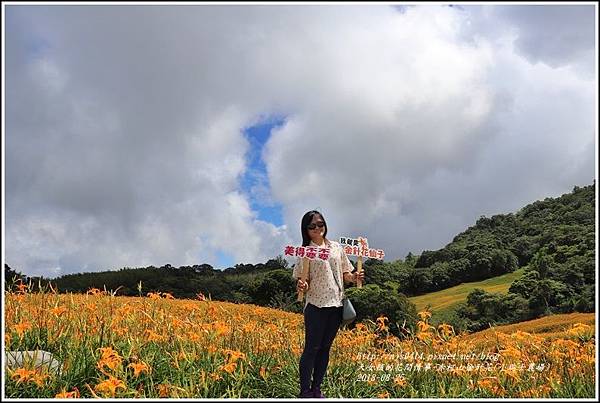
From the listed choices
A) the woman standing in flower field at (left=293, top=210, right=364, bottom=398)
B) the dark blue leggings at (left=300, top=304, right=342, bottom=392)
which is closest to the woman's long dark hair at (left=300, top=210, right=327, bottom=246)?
the woman standing in flower field at (left=293, top=210, right=364, bottom=398)

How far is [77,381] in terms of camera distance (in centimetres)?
472

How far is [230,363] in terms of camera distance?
4.72 m

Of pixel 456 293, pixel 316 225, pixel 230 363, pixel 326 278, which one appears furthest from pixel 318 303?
pixel 456 293

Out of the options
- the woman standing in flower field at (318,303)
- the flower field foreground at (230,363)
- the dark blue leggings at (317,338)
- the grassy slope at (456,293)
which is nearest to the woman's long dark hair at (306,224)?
the woman standing in flower field at (318,303)

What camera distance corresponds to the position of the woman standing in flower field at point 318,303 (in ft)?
15.1

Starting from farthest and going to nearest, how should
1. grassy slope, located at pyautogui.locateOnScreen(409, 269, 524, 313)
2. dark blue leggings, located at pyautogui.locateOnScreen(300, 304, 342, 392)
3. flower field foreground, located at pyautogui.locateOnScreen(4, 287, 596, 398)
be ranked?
grassy slope, located at pyautogui.locateOnScreen(409, 269, 524, 313) < flower field foreground, located at pyautogui.locateOnScreen(4, 287, 596, 398) < dark blue leggings, located at pyautogui.locateOnScreen(300, 304, 342, 392)

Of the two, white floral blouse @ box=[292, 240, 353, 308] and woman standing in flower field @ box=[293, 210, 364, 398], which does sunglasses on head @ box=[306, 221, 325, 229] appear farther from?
white floral blouse @ box=[292, 240, 353, 308]

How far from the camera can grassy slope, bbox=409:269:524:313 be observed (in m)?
23.2

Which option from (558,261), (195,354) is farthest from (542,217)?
(195,354)

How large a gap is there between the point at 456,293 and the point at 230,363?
886 inches

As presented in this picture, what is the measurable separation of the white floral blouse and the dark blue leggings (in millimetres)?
67

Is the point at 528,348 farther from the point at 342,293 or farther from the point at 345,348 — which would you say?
the point at 342,293

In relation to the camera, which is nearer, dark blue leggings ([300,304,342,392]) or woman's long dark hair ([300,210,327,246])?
dark blue leggings ([300,304,342,392])

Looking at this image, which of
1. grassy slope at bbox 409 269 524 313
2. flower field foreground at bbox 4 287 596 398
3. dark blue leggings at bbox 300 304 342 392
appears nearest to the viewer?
dark blue leggings at bbox 300 304 342 392
